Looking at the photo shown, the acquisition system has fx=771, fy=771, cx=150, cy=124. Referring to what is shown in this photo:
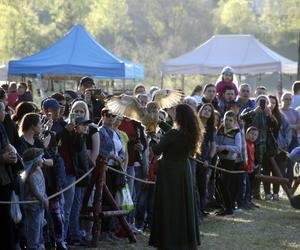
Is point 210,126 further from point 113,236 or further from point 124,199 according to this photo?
point 113,236

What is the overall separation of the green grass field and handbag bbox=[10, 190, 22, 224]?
5.99ft

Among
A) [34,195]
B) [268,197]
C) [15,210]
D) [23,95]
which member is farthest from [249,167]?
[15,210]

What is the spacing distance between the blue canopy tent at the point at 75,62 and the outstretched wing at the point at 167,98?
8.32m

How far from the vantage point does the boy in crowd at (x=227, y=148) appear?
12.1 meters

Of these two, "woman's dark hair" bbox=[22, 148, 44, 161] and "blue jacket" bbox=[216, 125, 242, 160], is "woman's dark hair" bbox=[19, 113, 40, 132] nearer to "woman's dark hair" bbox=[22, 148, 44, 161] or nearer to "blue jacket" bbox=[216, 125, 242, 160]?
"woman's dark hair" bbox=[22, 148, 44, 161]

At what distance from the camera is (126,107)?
950 centimetres

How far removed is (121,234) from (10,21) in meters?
35.9

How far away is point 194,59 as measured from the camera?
2447 cm

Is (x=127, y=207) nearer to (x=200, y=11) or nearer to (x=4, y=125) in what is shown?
(x=4, y=125)

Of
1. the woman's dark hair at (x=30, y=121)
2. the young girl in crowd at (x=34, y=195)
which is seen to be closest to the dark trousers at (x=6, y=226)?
the young girl in crowd at (x=34, y=195)

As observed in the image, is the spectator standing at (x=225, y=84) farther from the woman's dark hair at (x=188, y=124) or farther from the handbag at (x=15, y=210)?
the handbag at (x=15, y=210)

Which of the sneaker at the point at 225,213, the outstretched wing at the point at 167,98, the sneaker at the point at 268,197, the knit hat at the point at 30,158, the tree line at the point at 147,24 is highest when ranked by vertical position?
the tree line at the point at 147,24

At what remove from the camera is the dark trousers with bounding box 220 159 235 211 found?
12.1 metres

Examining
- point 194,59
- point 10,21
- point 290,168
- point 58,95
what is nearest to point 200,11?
point 10,21
